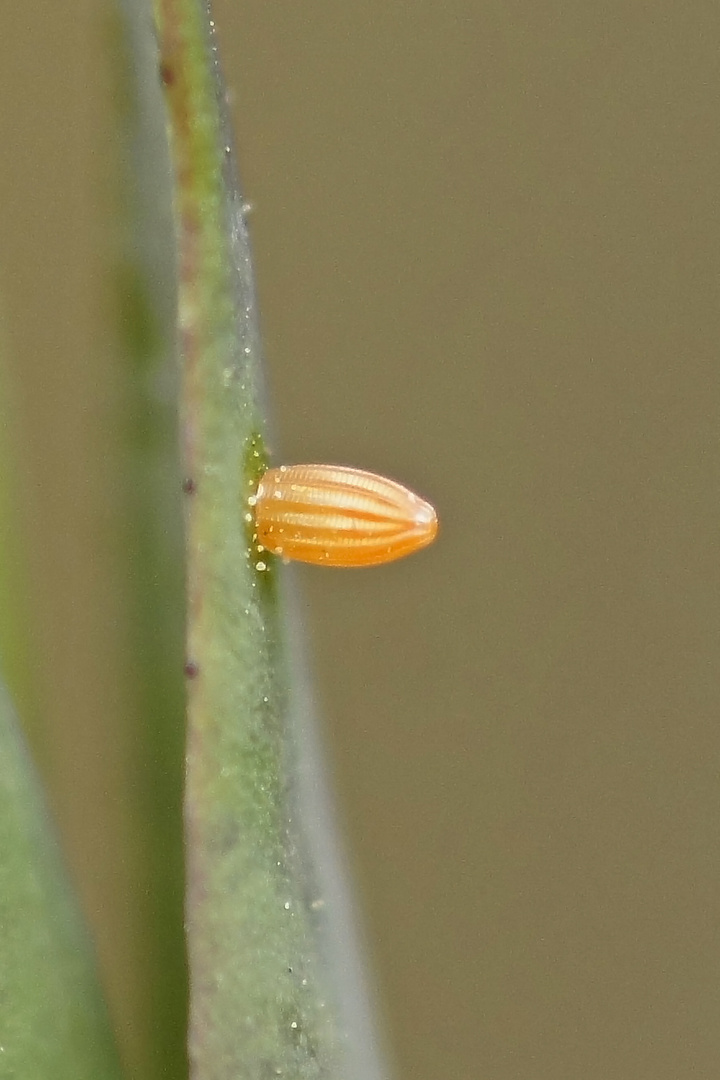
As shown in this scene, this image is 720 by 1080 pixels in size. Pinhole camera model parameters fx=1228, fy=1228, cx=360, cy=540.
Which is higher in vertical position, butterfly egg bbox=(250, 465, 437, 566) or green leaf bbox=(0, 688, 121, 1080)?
butterfly egg bbox=(250, 465, 437, 566)

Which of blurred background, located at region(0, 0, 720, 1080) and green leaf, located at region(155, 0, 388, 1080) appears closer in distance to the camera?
green leaf, located at region(155, 0, 388, 1080)

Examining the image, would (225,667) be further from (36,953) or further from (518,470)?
(518,470)

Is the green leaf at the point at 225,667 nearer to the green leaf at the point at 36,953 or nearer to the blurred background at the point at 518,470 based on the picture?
the green leaf at the point at 36,953

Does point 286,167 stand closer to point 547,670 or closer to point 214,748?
point 547,670

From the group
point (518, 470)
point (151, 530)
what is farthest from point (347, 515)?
point (518, 470)

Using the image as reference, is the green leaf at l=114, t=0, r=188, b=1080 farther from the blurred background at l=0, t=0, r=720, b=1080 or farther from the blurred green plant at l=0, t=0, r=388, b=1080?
the blurred background at l=0, t=0, r=720, b=1080

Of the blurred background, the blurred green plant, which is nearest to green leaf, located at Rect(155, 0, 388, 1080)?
the blurred green plant

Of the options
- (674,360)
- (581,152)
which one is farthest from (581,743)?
(581,152)
